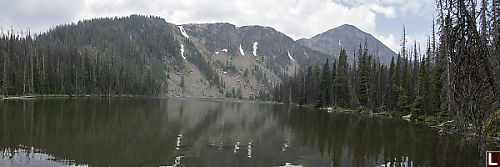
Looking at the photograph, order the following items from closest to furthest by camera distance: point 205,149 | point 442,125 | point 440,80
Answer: point 440,80
point 205,149
point 442,125

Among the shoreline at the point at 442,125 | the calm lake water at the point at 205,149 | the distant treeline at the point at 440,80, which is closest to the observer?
the distant treeline at the point at 440,80

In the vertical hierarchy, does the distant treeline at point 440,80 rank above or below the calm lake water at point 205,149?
above

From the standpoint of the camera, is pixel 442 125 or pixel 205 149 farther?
pixel 442 125

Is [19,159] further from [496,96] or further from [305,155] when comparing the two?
[496,96]

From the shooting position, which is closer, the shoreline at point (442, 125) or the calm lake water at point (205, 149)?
the shoreline at point (442, 125)

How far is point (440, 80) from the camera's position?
8.76 m

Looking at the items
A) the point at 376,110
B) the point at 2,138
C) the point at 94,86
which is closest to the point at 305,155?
the point at 2,138

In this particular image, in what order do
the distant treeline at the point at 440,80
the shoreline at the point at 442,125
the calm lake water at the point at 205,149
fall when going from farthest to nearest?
1. the calm lake water at the point at 205,149
2. the shoreline at the point at 442,125
3. the distant treeline at the point at 440,80

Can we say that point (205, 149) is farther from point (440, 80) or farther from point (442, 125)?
point (442, 125)

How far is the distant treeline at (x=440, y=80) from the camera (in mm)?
6887

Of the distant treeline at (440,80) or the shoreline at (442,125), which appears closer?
the distant treeline at (440,80)

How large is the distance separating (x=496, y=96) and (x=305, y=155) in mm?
14191

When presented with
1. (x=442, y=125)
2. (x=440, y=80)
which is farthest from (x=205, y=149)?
(x=442, y=125)

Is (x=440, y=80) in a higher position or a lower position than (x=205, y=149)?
higher
